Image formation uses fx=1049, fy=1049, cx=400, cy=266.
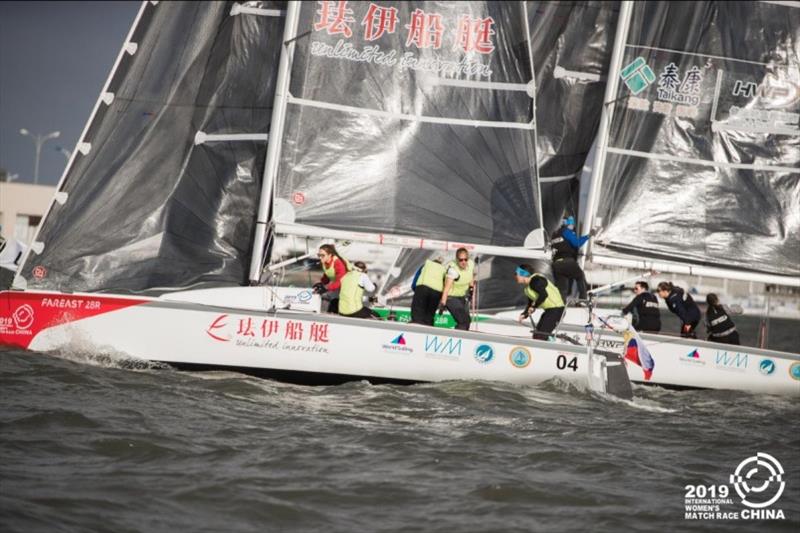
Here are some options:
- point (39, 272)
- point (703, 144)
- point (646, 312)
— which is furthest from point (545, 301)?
point (39, 272)

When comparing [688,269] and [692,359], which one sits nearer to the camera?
[692,359]

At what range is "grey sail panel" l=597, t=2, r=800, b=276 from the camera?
718 inches

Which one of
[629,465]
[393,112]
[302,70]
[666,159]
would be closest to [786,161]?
[666,159]

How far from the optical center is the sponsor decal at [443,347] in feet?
44.4

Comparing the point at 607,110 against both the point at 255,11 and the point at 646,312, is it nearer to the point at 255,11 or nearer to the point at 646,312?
the point at 646,312

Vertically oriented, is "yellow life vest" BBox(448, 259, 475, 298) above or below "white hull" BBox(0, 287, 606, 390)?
above

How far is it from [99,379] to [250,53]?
515 centimetres

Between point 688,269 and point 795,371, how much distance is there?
258cm

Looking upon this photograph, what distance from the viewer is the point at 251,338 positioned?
515 inches

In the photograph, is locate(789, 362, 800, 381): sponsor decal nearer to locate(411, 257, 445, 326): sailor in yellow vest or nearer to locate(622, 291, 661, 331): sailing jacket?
locate(622, 291, 661, 331): sailing jacket

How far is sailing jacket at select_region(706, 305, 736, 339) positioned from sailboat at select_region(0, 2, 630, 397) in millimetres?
3721

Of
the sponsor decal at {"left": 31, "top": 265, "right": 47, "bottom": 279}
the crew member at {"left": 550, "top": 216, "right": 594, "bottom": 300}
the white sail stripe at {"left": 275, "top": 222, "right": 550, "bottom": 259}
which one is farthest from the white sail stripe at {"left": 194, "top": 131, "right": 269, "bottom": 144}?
the crew member at {"left": 550, "top": 216, "right": 594, "bottom": 300}

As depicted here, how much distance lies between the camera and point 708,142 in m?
18.4
